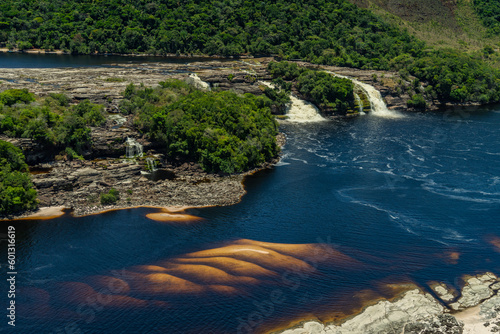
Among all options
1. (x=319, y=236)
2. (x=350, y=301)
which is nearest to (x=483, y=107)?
(x=319, y=236)

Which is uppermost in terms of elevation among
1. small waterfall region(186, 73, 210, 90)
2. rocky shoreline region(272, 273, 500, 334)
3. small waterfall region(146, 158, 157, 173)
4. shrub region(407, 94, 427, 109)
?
small waterfall region(186, 73, 210, 90)

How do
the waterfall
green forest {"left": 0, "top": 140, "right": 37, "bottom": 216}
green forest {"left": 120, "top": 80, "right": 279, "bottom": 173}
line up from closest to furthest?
green forest {"left": 0, "top": 140, "right": 37, "bottom": 216} → green forest {"left": 120, "top": 80, "right": 279, "bottom": 173} → the waterfall

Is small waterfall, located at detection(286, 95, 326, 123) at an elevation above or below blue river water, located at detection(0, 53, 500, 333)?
above

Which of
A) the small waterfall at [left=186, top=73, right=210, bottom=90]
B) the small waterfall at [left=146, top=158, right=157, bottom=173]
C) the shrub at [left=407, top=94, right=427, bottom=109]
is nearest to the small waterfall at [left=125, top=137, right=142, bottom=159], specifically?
the small waterfall at [left=146, top=158, right=157, bottom=173]

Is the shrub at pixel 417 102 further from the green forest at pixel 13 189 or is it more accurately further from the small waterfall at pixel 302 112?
the green forest at pixel 13 189

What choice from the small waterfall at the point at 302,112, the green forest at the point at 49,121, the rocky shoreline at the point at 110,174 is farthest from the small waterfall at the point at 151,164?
the small waterfall at the point at 302,112

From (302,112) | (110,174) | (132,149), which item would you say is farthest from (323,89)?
(110,174)

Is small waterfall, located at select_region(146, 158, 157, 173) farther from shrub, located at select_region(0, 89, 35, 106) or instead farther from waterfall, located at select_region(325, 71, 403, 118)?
waterfall, located at select_region(325, 71, 403, 118)
